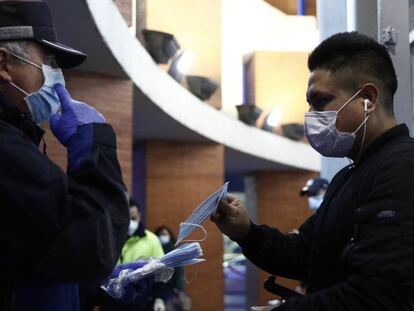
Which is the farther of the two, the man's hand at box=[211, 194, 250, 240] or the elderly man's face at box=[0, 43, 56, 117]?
the man's hand at box=[211, 194, 250, 240]

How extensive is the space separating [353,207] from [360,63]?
0.50 meters

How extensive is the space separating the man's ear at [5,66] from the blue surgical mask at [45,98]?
0.02m

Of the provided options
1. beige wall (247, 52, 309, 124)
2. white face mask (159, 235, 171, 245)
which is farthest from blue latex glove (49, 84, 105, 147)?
beige wall (247, 52, 309, 124)

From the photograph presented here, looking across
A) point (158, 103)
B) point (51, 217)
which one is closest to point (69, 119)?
point (51, 217)

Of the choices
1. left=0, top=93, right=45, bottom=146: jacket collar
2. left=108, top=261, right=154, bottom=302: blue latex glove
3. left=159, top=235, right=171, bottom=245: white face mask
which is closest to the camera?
left=0, top=93, right=45, bottom=146: jacket collar

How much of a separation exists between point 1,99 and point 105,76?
242 inches

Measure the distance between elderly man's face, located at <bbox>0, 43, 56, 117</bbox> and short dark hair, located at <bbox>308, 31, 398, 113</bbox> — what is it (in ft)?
3.10

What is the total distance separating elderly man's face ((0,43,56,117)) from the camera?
196cm

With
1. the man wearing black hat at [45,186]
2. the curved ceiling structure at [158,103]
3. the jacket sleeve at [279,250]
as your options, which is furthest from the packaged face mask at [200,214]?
the curved ceiling structure at [158,103]

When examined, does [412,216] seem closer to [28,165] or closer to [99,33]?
[28,165]

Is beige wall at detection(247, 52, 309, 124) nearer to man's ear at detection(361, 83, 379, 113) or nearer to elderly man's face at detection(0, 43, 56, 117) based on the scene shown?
man's ear at detection(361, 83, 379, 113)

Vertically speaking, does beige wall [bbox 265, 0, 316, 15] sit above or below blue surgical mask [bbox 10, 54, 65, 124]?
above

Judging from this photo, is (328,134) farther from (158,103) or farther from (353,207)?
(158,103)

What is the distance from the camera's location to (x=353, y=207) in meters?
1.98
